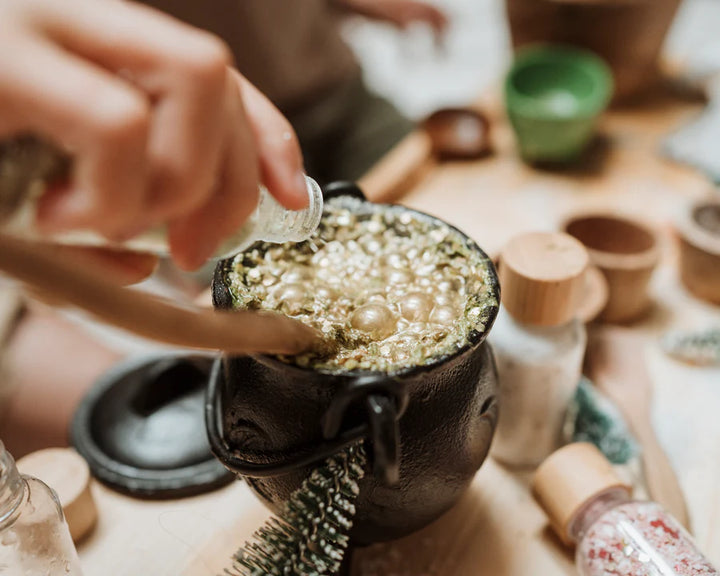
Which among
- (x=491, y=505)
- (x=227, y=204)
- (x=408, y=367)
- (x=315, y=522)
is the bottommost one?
(x=491, y=505)

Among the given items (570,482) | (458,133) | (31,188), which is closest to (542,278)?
(570,482)

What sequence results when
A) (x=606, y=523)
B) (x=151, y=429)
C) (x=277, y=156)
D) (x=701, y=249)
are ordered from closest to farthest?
(x=277, y=156) < (x=606, y=523) < (x=151, y=429) < (x=701, y=249)

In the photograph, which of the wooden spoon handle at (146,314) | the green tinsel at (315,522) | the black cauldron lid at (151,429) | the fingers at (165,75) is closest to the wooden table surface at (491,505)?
the black cauldron lid at (151,429)

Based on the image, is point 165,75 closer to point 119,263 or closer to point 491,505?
point 119,263

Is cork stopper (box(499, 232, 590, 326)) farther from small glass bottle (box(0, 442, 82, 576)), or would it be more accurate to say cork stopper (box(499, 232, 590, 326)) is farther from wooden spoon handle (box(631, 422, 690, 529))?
small glass bottle (box(0, 442, 82, 576))

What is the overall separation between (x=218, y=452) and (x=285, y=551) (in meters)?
0.09

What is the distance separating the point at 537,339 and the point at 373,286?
0.16 meters

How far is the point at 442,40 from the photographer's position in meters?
1.40

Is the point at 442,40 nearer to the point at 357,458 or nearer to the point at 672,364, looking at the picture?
the point at 672,364

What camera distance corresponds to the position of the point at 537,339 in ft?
2.07

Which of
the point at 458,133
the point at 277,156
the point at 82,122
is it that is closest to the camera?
the point at 82,122

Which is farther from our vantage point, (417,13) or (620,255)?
(417,13)

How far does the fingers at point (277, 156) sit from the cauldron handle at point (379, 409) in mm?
123

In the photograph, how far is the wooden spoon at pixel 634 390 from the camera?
648 mm
